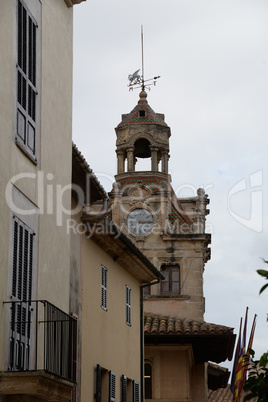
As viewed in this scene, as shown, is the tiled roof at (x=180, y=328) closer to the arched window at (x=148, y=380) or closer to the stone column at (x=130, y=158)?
the arched window at (x=148, y=380)

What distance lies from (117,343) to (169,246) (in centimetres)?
2480

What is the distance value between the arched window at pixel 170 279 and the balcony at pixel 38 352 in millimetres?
31180

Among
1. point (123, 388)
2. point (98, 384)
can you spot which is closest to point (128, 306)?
point (123, 388)

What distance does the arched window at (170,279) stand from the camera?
4594 cm

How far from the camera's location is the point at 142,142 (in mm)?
48250

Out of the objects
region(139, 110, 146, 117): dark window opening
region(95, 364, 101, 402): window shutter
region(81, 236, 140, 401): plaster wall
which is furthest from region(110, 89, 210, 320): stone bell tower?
region(95, 364, 101, 402): window shutter

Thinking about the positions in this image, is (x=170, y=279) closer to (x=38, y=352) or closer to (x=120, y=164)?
(x=120, y=164)

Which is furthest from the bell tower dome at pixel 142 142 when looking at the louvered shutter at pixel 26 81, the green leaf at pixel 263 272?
the green leaf at pixel 263 272

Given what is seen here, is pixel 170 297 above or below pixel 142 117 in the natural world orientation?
below

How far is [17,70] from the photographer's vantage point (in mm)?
13594

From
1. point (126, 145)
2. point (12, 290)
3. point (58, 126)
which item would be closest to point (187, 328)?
point (58, 126)

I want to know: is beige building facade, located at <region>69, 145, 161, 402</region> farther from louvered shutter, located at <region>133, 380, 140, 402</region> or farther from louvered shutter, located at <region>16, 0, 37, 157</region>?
louvered shutter, located at <region>16, 0, 37, 157</region>

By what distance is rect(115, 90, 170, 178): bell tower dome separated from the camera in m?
47.0

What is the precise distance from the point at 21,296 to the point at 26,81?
3349 millimetres
